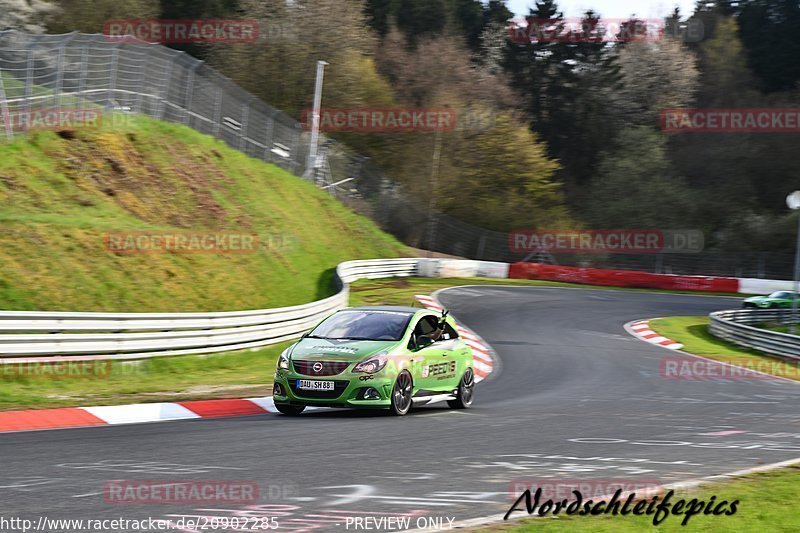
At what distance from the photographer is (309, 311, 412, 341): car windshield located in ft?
41.2

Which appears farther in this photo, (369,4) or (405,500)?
(369,4)

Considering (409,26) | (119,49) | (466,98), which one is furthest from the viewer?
(409,26)

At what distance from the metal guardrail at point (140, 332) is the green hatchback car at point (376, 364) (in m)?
4.68

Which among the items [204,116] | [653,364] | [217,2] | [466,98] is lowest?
[653,364]

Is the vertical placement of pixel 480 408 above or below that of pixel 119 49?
below

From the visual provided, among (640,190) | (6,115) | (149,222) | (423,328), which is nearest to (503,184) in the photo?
(640,190)

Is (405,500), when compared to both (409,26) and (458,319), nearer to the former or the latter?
(458,319)

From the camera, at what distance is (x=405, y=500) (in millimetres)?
6574

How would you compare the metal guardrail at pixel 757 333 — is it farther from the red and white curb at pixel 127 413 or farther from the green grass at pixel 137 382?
the red and white curb at pixel 127 413

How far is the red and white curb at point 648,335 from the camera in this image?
28.1 m

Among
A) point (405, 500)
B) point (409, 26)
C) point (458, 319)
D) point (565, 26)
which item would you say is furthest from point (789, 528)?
point (409, 26)

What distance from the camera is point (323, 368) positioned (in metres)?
11.7

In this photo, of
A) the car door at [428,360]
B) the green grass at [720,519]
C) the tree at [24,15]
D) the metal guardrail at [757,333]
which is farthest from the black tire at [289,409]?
the tree at [24,15]

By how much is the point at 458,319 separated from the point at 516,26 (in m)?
60.6
